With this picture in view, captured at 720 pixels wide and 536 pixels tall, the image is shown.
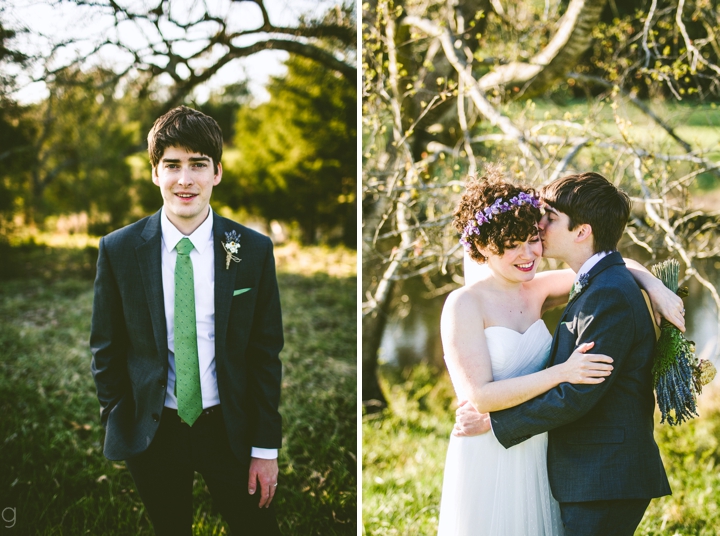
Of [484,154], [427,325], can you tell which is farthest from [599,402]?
[427,325]

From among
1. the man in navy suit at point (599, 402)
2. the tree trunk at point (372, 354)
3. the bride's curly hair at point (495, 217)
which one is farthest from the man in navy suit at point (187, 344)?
the tree trunk at point (372, 354)

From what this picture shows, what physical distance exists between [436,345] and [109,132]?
5974 millimetres

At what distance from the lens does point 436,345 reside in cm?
784

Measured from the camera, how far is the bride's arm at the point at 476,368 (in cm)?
200

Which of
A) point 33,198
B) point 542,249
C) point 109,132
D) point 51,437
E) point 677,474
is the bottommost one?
point 677,474

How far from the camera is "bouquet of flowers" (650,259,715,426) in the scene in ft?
6.32

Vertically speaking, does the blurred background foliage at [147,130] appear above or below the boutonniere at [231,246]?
above

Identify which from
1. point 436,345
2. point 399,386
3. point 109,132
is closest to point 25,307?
point 109,132

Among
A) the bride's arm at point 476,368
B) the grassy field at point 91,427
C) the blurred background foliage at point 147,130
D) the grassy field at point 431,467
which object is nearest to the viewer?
the bride's arm at point 476,368

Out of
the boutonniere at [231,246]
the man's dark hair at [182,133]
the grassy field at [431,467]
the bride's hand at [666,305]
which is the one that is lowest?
the grassy field at [431,467]

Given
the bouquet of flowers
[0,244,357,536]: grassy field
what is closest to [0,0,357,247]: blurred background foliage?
[0,244,357,536]: grassy field

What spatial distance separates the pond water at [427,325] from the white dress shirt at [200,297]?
15.6 feet

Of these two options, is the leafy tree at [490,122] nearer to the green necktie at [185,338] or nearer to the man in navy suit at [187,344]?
the man in navy suit at [187,344]

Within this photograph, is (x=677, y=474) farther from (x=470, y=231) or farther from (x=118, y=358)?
(x=118, y=358)
